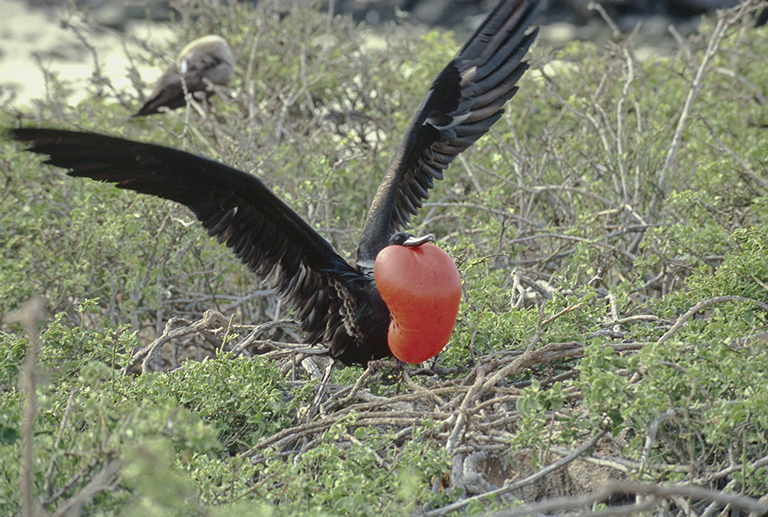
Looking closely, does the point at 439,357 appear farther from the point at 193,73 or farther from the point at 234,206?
the point at 193,73

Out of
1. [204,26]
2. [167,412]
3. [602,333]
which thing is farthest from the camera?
[204,26]

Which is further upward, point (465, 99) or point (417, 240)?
point (465, 99)

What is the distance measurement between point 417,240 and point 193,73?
292 cm

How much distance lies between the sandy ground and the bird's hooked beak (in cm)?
469

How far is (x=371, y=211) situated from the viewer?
2.64 m

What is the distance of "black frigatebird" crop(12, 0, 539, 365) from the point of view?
2084 mm

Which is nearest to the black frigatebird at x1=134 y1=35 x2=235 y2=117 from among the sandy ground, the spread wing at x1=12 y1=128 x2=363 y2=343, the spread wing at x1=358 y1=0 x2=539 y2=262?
the sandy ground

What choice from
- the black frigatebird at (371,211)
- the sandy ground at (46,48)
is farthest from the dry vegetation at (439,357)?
the sandy ground at (46,48)

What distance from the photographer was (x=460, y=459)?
1735mm

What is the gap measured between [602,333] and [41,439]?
147cm

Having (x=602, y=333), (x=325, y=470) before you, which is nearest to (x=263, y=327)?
(x=325, y=470)

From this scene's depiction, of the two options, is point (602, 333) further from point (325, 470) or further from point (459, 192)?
point (459, 192)

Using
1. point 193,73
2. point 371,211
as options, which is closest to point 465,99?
point 371,211

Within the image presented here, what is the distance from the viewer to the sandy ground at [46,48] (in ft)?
23.2
